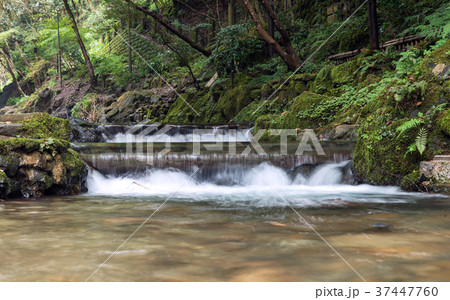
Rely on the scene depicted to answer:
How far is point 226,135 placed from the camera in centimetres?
1089

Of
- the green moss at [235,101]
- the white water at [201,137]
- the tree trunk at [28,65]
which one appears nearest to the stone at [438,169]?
the white water at [201,137]

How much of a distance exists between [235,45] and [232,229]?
1223 cm

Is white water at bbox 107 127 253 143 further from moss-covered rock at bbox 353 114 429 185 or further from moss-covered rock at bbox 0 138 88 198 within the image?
moss-covered rock at bbox 0 138 88 198

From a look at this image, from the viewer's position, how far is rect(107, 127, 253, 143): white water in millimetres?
10704

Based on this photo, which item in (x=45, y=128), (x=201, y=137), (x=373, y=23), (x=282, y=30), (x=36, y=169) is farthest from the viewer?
(x=282, y=30)

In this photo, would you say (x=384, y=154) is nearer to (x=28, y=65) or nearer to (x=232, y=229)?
(x=232, y=229)

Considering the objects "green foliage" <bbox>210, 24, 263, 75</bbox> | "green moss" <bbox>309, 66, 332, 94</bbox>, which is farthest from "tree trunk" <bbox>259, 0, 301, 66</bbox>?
"green moss" <bbox>309, 66, 332, 94</bbox>

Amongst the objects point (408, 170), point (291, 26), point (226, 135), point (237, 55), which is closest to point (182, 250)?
point (408, 170)

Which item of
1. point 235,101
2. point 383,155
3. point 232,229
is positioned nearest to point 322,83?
point 235,101

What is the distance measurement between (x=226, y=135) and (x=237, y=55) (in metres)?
4.93

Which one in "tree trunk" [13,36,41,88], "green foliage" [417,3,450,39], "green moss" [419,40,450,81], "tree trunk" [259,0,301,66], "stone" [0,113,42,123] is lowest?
"stone" [0,113,42,123]

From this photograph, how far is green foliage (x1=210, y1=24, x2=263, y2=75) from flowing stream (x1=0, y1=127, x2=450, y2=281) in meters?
9.09

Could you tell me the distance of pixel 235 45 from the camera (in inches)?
564

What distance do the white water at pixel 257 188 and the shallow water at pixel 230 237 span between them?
0.21ft
